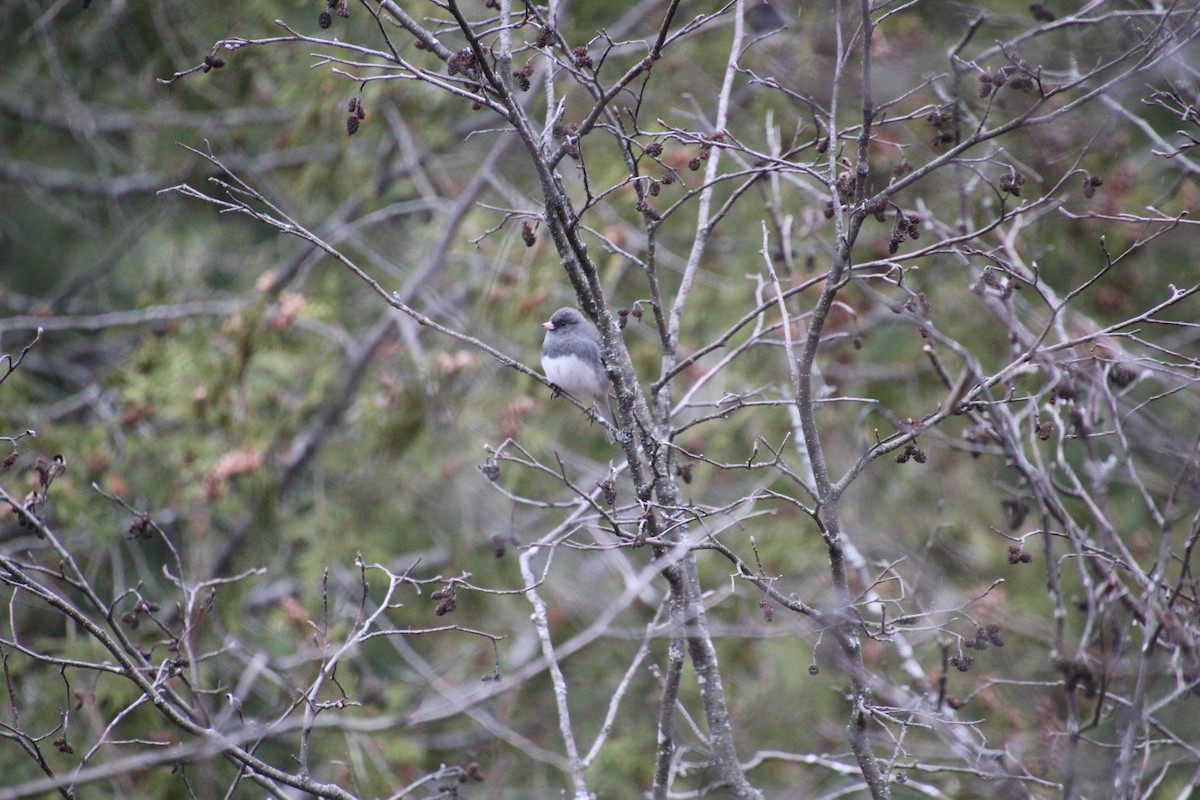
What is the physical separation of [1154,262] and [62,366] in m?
6.25

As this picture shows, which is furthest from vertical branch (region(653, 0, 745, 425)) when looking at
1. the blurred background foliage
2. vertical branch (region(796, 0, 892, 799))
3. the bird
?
the blurred background foliage

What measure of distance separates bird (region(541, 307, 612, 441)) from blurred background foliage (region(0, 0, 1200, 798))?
470 mm

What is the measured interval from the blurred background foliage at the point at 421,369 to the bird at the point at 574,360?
1.54 ft

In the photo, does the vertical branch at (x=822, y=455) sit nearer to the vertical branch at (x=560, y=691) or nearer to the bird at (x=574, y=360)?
the vertical branch at (x=560, y=691)

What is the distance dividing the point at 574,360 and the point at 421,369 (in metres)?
0.99

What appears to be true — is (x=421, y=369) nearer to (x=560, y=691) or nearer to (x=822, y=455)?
(x=560, y=691)

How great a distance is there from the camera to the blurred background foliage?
459cm

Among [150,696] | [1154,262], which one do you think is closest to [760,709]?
[1154,262]

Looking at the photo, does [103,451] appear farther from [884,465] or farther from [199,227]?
[884,465]

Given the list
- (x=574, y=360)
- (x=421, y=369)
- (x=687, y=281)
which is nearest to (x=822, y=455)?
(x=687, y=281)

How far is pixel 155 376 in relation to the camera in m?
4.76

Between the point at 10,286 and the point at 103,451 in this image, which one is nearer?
the point at 103,451

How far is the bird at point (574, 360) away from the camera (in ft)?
13.6

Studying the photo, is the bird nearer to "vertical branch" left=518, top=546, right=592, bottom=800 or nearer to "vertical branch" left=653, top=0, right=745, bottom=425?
"vertical branch" left=653, top=0, right=745, bottom=425
